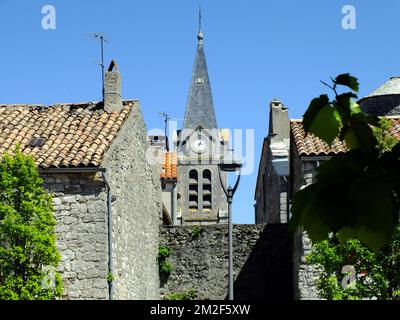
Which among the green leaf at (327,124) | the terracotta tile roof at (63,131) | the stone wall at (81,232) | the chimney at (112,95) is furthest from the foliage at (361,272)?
the green leaf at (327,124)

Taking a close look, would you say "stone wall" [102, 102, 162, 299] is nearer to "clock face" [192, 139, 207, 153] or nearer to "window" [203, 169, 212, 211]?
"window" [203, 169, 212, 211]

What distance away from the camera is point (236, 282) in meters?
28.4

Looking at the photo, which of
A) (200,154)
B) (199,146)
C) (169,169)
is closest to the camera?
(169,169)

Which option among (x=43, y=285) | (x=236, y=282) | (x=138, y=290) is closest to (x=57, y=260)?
(x=43, y=285)

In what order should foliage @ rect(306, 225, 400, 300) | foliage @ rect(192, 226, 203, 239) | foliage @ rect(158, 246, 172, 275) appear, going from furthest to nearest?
foliage @ rect(192, 226, 203, 239), foliage @ rect(158, 246, 172, 275), foliage @ rect(306, 225, 400, 300)

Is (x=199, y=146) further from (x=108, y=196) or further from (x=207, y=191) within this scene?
(x=108, y=196)

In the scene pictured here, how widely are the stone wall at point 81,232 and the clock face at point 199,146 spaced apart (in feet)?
185

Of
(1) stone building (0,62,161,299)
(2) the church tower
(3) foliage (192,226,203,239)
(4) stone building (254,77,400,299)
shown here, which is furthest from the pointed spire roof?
(1) stone building (0,62,161,299)

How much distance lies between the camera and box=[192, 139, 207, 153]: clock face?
78.8 metres

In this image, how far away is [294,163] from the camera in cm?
2608

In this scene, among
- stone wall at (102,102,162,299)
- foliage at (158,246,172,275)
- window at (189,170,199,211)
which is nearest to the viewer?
stone wall at (102,102,162,299)

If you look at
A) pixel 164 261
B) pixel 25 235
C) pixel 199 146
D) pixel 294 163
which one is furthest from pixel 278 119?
pixel 199 146

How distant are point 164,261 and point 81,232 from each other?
279 inches
